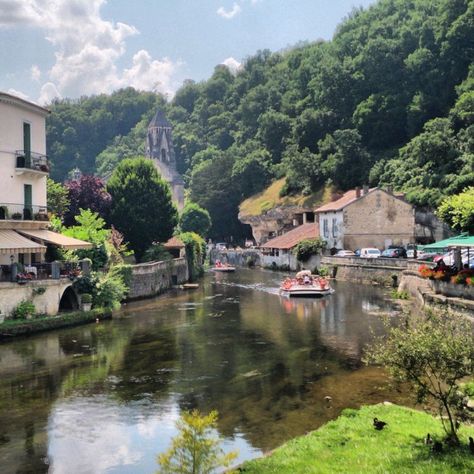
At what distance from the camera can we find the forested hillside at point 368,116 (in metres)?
71.4

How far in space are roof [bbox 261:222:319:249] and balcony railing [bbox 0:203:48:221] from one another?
40582 mm

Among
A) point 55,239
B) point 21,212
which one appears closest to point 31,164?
point 21,212

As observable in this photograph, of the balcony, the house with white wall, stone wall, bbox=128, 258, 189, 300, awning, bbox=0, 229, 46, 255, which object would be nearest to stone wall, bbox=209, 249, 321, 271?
stone wall, bbox=128, 258, 189, 300

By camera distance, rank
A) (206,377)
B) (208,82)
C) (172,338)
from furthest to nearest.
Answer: (208,82) → (172,338) → (206,377)

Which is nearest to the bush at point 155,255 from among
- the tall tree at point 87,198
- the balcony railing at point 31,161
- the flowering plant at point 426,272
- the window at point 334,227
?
the tall tree at point 87,198

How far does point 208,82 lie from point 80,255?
456 feet

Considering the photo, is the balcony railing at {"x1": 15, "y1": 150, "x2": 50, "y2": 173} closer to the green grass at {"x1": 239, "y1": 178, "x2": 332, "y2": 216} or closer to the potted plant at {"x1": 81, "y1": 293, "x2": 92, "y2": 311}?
the potted plant at {"x1": 81, "y1": 293, "x2": 92, "y2": 311}

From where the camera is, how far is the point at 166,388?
20.8m

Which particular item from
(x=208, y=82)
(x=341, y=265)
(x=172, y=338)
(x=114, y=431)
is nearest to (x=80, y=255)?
(x=172, y=338)

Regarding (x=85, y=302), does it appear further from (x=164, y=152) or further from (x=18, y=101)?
(x=164, y=152)

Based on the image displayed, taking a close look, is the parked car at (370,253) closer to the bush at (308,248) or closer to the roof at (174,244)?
the bush at (308,248)

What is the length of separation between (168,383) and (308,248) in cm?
4913

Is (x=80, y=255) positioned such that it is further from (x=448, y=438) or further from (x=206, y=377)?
(x=448, y=438)

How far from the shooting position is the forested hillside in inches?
2810
